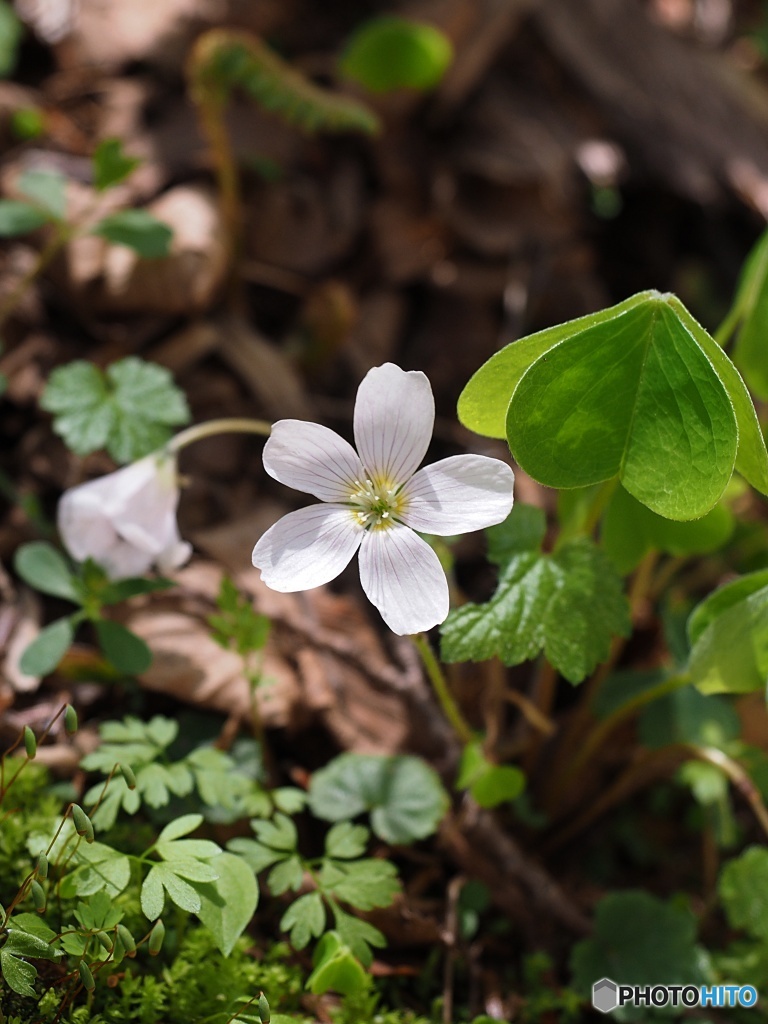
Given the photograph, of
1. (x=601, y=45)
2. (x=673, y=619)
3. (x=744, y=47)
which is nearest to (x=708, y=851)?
(x=673, y=619)

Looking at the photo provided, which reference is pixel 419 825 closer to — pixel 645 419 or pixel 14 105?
pixel 645 419

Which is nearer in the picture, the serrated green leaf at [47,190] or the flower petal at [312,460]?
the flower petal at [312,460]

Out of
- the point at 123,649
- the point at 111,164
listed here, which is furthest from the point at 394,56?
the point at 123,649

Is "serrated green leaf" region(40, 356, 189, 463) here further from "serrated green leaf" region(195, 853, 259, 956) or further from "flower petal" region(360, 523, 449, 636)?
"serrated green leaf" region(195, 853, 259, 956)

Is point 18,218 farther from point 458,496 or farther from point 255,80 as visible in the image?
point 458,496

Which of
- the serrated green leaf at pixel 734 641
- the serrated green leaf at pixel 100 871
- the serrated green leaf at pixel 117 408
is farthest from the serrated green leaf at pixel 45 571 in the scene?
the serrated green leaf at pixel 734 641

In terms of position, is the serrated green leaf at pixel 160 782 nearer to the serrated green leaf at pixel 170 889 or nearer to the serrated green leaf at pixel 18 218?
the serrated green leaf at pixel 170 889

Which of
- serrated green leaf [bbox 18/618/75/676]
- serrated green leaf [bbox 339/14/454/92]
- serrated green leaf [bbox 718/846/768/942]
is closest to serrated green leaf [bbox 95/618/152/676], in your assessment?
serrated green leaf [bbox 18/618/75/676]

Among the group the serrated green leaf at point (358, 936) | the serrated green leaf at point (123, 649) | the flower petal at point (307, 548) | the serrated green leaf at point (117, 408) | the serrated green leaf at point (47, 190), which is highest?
the serrated green leaf at point (47, 190)

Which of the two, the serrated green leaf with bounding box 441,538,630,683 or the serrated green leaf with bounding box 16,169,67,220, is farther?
the serrated green leaf with bounding box 16,169,67,220
